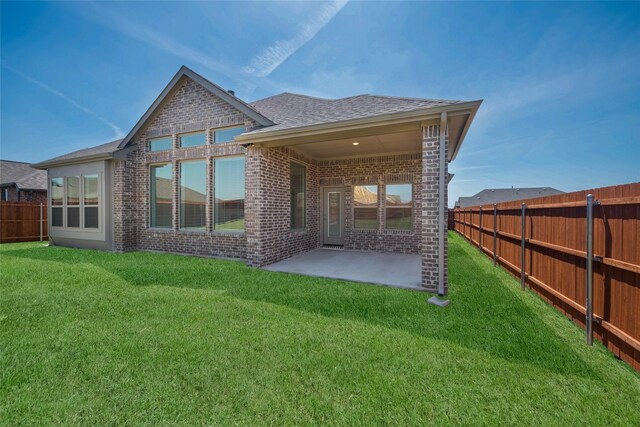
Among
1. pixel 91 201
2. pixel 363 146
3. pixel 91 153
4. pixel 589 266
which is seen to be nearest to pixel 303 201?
pixel 363 146

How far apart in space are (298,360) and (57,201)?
13.0 m

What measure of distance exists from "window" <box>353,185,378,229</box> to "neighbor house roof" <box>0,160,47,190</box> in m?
21.7

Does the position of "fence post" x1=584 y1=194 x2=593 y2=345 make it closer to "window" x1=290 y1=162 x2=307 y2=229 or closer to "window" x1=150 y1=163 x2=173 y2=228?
"window" x1=290 y1=162 x2=307 y2=229

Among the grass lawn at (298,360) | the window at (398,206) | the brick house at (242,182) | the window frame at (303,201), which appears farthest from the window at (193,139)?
the window at (398,206)

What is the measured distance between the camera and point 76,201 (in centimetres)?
993

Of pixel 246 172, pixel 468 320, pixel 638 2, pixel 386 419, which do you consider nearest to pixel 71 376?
pixel 386 419

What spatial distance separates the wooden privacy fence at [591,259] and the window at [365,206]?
4.48 m

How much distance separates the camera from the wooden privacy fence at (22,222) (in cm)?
1204

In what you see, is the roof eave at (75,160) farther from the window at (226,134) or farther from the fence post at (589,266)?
the fence post at (589,266)

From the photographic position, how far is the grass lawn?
199 centimetres

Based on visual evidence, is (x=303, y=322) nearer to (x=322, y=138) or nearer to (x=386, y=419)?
(x=386, y=419)

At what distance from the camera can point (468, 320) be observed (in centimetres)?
365

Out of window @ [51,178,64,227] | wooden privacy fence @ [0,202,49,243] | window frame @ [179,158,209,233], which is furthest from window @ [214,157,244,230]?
wooden privacy fence @ [0,202,49,243]

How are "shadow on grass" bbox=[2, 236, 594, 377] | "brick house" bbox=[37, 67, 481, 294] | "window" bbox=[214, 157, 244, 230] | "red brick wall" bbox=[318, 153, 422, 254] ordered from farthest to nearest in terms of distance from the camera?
"red brick wall" bbox=[318, 153, 422, 254], "window" bbox=[214, 157, 244, 230], "brick house" bbox=[37, 67, 481, 294], "shadow on grass" bbox=[2, 236, 594, 377]
